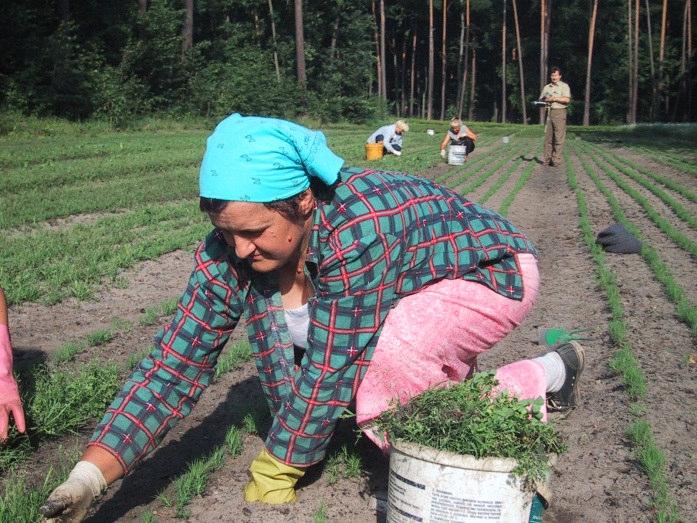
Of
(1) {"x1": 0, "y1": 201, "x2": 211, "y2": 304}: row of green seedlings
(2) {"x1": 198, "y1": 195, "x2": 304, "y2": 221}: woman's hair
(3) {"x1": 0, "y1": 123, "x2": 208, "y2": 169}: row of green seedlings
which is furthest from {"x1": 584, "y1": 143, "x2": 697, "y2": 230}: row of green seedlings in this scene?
(3) {"x1": 0, "y1": 123, "x2": 208, "y2": 169}: row of green seedlings

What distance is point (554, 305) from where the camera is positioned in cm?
599

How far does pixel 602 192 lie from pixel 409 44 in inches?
2259

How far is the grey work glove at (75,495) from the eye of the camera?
2.17 metres

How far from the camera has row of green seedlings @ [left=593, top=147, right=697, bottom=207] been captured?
12219 mm

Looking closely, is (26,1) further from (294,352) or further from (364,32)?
(294,352)

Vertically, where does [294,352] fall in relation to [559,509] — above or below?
above

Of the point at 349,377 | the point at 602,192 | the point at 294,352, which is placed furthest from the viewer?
the point at 602,192

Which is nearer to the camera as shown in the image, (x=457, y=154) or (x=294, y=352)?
(x=294, y=352)

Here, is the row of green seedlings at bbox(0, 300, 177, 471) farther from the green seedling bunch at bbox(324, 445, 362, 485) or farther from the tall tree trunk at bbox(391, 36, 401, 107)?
A: the tall tree trunk at bbox(391, 36, 401, 107)

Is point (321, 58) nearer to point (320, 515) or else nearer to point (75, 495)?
point (320, 515)

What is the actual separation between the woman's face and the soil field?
A: 0.93 meters

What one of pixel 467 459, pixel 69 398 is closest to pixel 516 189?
pixel 69 398

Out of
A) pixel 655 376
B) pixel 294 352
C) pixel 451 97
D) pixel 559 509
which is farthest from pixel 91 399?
pixel 451 97

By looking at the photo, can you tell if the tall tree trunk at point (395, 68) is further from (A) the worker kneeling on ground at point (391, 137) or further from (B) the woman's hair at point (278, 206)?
Answer: (B) the woman's hair at point (278, 206)
